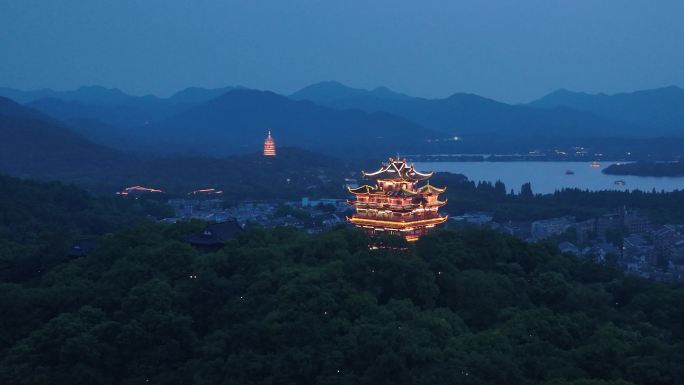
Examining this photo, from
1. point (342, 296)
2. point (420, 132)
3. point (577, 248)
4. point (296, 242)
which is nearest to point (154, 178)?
point (577, 248)

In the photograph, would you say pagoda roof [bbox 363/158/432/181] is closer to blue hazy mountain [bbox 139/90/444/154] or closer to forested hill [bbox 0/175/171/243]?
forested hill [bbox 0/175/171/243]

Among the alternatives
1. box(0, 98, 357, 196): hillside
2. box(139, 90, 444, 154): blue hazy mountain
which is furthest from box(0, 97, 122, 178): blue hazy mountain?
box(139, 90, 444, 154): blue hazy mountain

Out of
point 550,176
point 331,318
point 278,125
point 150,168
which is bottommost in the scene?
point 550,176

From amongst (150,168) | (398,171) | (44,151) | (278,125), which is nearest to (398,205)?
(398,171)

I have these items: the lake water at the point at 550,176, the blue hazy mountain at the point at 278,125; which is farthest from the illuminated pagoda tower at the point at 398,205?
the blue hazy mountain at the point at 278,125

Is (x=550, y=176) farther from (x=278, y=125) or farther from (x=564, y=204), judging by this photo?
(x=278, y=125)

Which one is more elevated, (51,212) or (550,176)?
(51,212)

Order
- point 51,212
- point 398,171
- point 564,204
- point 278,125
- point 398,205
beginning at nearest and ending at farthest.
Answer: point 398,205, point 398,171, point 51,212, point 564,204, point 278,125

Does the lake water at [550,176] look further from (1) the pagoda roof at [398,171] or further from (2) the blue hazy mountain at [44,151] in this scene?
(1) the pagoda roof at [398,171]
